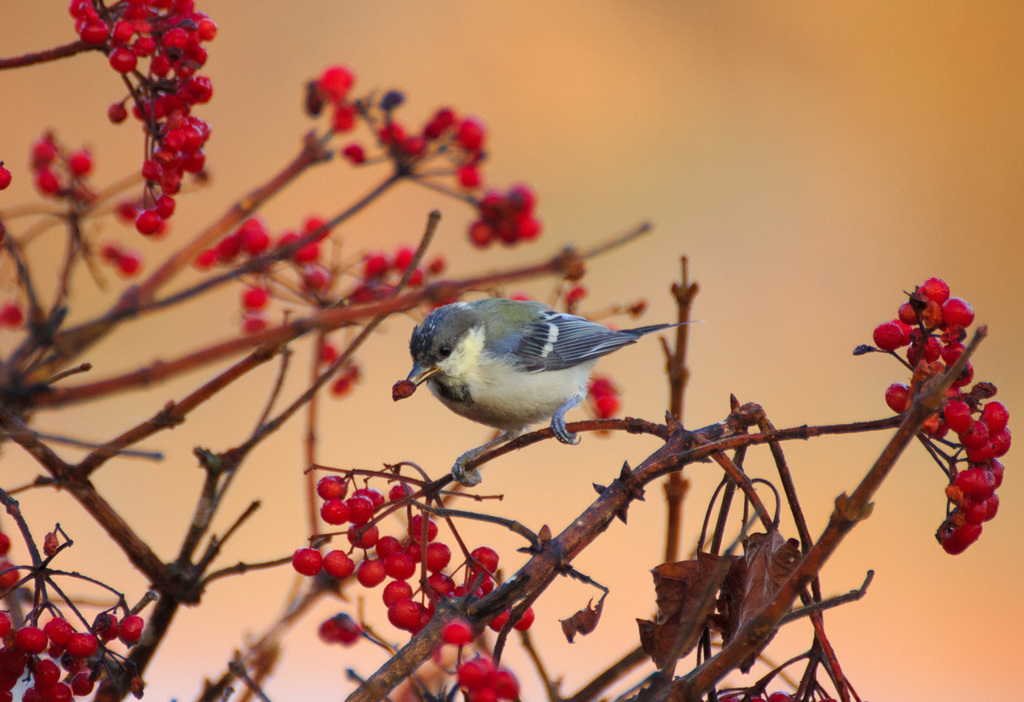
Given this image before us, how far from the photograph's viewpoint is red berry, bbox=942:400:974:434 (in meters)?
0.74

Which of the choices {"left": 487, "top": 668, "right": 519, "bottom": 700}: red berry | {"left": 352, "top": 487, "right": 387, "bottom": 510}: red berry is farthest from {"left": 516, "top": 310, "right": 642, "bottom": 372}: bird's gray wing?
{"left": 487, "top": 668, "right": 519, "bottom": 700}: red berry

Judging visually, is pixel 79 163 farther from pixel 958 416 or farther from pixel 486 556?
pixel 958 416

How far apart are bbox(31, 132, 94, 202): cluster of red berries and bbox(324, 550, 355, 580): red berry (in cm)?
60

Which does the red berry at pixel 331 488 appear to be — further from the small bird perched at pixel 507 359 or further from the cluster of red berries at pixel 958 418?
the small bird perched at pixel 507 359

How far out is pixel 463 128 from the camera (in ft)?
3.89

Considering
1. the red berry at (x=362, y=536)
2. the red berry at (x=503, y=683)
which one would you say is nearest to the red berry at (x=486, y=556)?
the red berry at (x=362, y=536)

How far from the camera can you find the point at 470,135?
1.19 meters

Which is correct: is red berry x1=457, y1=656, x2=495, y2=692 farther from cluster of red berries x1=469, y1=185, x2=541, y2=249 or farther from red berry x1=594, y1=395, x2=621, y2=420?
red berry x1=594, y1=395, x2=621, y2=420

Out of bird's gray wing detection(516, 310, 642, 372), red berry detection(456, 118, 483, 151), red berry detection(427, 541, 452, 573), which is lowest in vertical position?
red berry detection(427, 541, 452, 573)

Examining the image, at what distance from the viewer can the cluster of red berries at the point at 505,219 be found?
3.26 feet

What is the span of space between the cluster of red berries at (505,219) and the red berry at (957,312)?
431 millimetres

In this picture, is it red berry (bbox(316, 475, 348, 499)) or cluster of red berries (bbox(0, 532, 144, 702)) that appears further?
red berry (bbox(316, 475, 348, 499))

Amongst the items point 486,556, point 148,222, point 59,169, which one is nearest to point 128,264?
point 59,169

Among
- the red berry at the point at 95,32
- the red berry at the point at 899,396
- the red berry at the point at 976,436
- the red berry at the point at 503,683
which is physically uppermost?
the red berry at the point at 95,32
